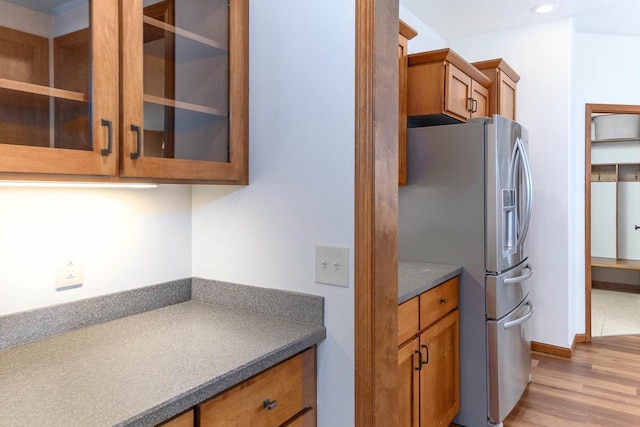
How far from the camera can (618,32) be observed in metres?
3.67

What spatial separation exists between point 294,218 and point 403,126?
4.47ft

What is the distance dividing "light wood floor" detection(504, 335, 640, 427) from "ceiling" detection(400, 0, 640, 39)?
2.54 m

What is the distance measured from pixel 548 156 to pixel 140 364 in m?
3.35

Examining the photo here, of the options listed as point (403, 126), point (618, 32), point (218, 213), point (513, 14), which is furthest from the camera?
point (618, 32)

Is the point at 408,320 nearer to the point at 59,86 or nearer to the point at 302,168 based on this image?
the point at 302,168

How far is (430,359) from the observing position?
2137mm

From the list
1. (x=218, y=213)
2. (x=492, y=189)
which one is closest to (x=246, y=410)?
(x=218, y=213)

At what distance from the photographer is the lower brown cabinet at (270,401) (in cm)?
100

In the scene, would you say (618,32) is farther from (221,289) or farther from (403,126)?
(221,289)

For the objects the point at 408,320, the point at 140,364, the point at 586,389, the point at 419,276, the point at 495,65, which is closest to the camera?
the point at 140,364

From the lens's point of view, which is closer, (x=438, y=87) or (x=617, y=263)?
(x=438, y=87)

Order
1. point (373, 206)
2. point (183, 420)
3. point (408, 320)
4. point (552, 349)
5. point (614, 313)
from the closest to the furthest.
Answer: point (183, 420) < point (373, 206) < point (408, 320) < point (552, 349) < point (614, 313)

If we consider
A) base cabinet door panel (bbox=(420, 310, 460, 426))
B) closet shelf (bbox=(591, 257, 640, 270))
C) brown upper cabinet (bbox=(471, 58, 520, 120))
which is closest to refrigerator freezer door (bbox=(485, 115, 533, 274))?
base cabinet door panel (bbox=(420, 310, 460, 426))

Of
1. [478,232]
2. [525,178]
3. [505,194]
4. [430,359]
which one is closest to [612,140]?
[525,178]
